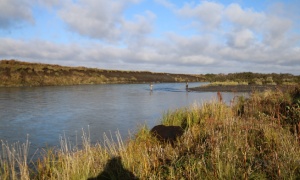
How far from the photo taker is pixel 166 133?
888 centimetres

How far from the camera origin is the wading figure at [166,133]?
8.47m

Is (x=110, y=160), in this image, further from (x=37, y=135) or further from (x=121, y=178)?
(x=37, y=135)

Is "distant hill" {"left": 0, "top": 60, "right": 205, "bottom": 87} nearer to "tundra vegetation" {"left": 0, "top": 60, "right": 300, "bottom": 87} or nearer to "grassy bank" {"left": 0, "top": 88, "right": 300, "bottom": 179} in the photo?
"tundra vegetation" {"left": 0, "top": 60, "right": 300, "bottom": 87}

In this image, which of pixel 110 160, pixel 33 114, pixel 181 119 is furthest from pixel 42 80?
pixel 110 160

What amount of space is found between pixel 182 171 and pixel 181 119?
21.3 feet

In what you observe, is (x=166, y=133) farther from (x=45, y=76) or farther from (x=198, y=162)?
(x=45, y=76)

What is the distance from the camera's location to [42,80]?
49406 millimetres

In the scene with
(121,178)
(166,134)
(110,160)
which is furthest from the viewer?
(166,134)

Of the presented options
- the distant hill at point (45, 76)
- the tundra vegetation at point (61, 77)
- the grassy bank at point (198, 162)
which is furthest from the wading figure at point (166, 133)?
the distant hill at point (45, 76)

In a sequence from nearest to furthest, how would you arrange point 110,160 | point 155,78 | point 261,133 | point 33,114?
point 110,160 < point 261,133 < point 33,114 < point 155,78

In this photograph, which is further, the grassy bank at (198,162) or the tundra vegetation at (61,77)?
the tundra vegetation at (61,77)

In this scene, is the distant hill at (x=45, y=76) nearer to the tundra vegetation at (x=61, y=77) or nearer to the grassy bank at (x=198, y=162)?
the tundra vegetation at (x=61, y=77)

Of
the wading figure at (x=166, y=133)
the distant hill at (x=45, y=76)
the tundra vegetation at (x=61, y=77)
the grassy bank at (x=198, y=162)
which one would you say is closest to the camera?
the grassy bank at (x=198, y=162)

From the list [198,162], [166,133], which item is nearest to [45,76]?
[166,133]
